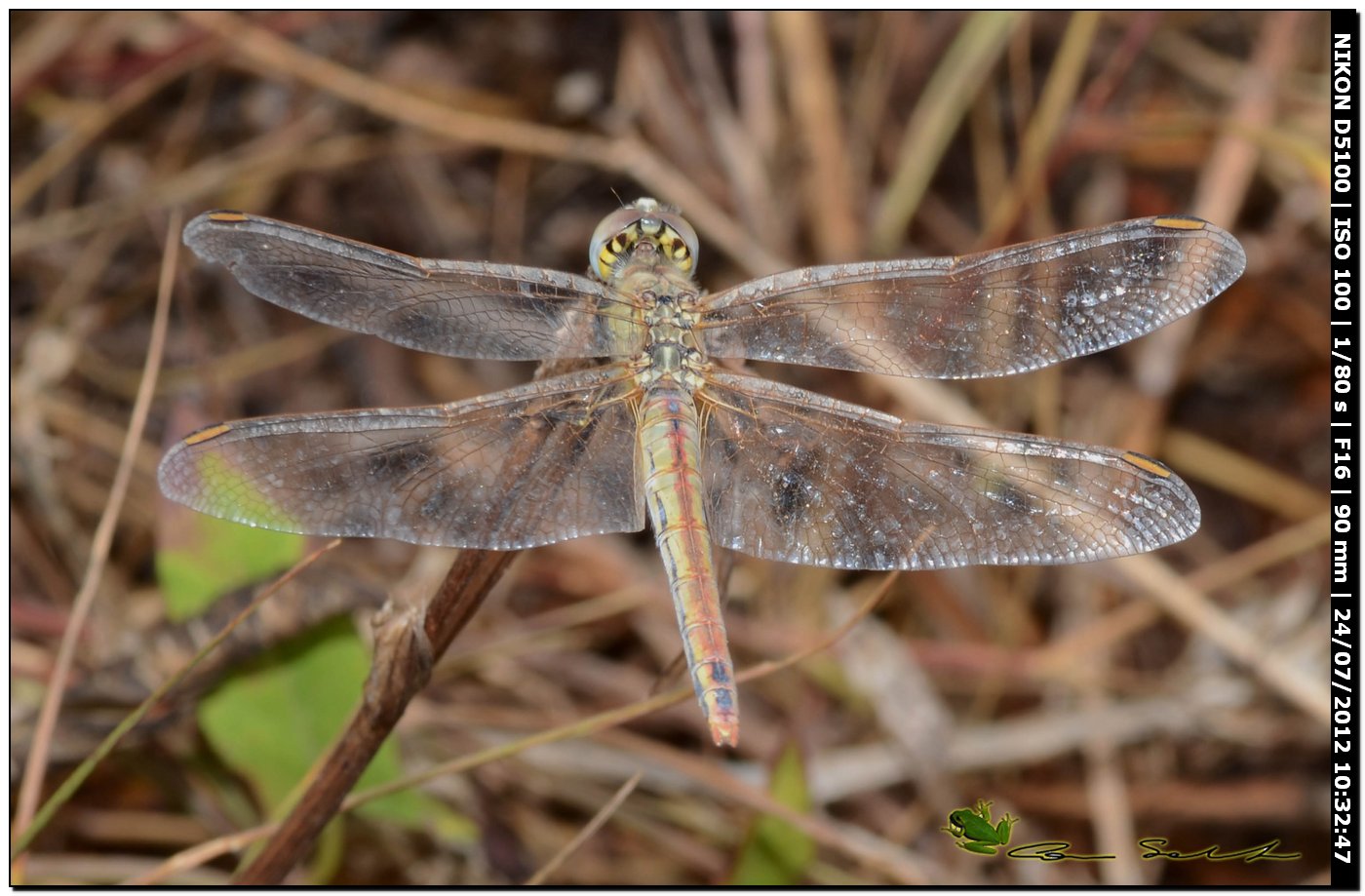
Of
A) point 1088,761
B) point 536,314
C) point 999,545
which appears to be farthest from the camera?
point 1088,761

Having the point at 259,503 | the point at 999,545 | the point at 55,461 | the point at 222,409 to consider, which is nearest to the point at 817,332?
the point at 999,545

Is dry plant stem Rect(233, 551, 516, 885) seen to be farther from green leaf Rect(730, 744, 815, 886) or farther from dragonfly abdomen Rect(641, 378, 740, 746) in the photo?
green leaf Rect(730, 744, 815, 886)

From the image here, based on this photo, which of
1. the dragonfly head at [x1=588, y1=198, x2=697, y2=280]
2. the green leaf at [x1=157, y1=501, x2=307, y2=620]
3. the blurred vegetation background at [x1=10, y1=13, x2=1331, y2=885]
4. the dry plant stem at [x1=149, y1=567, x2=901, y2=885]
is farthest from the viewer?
the blurred vegetation background at [x1=10, y1=13, x2=1331, y2=885]

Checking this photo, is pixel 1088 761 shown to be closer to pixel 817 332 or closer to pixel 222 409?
pixel 817 332

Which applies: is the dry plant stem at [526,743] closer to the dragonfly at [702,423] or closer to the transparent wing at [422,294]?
the dragonfly at [702,423]

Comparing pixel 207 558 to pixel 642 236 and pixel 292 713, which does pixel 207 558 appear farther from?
pixel 642 236

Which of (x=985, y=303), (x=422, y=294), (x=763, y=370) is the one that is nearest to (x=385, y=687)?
(x=422, y=294)

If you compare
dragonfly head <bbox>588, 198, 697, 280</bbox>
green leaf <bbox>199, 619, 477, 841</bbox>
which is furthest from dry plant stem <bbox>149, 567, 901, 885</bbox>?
dragonfly head <bbox>588, 198, 697, 280</bbox>

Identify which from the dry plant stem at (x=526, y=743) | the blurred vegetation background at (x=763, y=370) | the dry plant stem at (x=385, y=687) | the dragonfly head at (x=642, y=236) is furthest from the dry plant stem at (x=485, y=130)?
the dry plant stem at (x=385, y=687)
